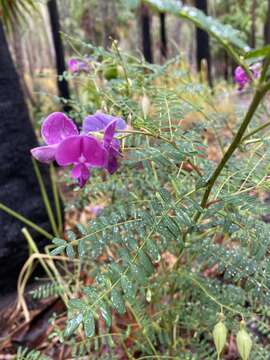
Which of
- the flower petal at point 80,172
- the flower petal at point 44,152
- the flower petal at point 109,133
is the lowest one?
the flower petal at point 80,172

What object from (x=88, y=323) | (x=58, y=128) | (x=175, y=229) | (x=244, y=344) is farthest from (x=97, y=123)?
(x=244, y=344)

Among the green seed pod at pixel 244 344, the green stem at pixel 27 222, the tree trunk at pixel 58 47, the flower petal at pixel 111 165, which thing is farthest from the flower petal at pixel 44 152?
the tree trunk at pixel 58 47

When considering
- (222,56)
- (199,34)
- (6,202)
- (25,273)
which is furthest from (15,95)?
(222,56)

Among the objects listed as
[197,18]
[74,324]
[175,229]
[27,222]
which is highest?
[197,18]

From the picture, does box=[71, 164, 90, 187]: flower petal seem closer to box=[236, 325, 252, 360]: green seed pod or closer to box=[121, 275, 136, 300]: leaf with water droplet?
box=[121, 275, 136, 300]: leaf with water droplet

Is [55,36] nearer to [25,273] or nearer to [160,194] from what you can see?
[25,273]

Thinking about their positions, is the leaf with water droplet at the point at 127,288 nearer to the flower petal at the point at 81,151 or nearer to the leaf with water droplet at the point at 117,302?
the leaf with water droplet at the point at 117,302

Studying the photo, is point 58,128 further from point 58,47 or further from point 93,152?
point 58,47
